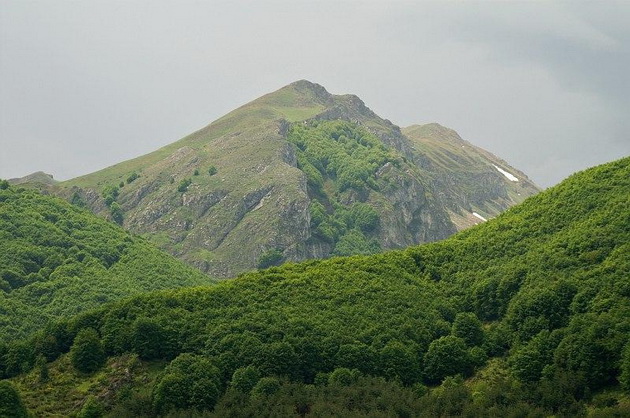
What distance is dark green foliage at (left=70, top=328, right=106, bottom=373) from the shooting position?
110m

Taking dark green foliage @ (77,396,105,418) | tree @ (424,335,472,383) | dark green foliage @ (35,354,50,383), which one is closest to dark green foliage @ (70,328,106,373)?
dark green foliage @ (35,354,50,383)

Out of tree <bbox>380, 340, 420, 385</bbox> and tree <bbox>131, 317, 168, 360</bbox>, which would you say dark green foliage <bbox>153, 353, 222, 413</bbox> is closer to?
tree <bbox>131, 317, 168, 360</bbox>

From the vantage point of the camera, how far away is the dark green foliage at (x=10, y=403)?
310 ft

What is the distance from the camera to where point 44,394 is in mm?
105750

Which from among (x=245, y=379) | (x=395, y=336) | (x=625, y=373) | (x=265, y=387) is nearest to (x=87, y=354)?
(x=245, y=379)

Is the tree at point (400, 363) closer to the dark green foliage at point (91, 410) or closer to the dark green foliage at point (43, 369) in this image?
the dark green foliage at point (91, 410)

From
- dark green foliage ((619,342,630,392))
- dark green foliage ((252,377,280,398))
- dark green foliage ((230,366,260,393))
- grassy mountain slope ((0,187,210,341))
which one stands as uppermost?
grassy mountain slope ((0,187,210,341))

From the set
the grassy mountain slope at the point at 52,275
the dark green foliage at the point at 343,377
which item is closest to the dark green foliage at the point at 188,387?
the dark green foliage at the point at 343,377

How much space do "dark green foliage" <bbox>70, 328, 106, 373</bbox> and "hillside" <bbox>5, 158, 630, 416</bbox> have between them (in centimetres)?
19

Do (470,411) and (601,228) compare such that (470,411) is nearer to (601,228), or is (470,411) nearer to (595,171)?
(601,228)

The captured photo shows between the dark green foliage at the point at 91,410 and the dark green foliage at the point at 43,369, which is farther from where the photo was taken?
the dark green foliage at the point at 43,369

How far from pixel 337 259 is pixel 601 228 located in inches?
1525

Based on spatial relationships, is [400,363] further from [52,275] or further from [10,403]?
[52,275]

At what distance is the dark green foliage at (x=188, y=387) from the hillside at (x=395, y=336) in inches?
6.3
